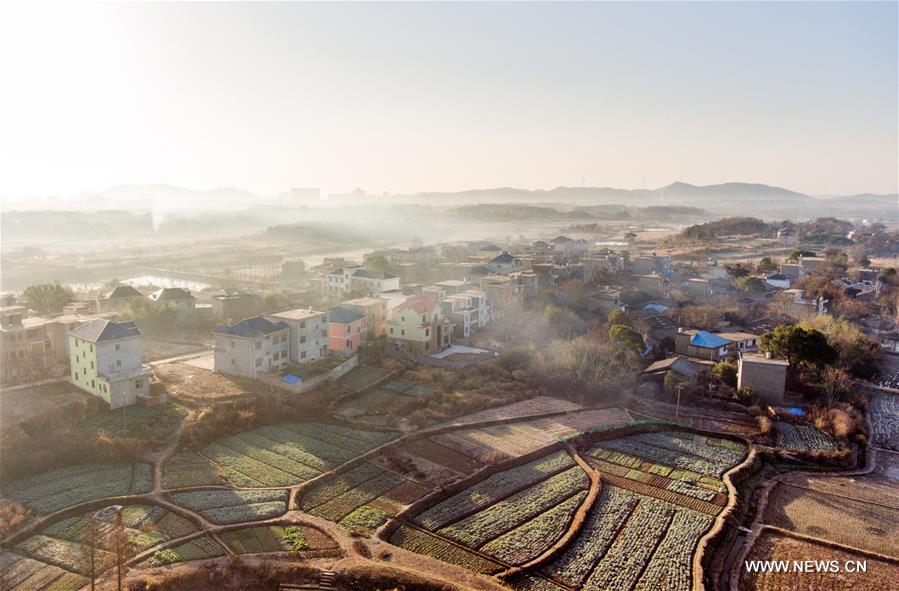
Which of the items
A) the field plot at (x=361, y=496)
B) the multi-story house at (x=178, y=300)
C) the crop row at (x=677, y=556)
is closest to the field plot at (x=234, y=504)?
the field plot at (x=361, y=496)

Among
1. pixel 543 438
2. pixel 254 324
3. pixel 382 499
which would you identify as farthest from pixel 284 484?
pixel 254 324

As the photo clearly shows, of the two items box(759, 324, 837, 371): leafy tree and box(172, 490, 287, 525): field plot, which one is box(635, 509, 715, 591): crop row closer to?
box(172, 490, 287, 525): field plot

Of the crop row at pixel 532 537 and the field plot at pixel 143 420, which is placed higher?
the field plot at pixel 143 420

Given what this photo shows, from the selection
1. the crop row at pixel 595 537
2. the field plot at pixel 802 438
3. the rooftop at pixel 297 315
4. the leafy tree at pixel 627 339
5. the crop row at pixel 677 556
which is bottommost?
the field plot at pixel 802 438

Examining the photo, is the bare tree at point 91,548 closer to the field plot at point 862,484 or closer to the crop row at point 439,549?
the crop row at point 439,549

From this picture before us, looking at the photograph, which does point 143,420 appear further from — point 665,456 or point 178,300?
point 665,456

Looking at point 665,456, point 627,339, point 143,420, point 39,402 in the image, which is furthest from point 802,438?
point 39,402
